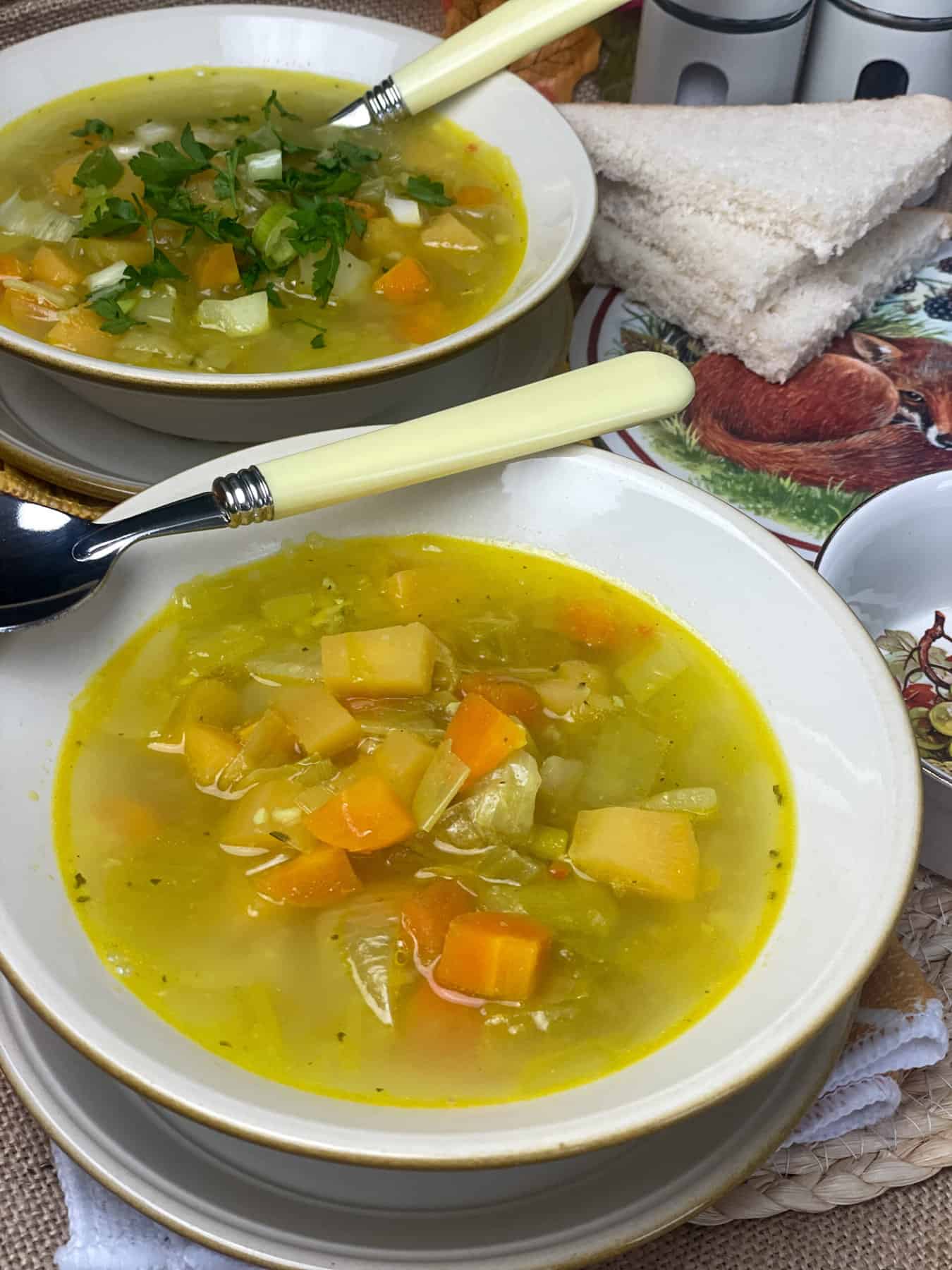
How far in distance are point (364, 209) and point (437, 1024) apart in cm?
205

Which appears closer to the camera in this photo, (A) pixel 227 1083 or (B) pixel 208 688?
(A) pixel 227 1083

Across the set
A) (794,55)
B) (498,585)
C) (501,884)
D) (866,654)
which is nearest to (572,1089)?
(501,884)

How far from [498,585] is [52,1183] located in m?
1.07

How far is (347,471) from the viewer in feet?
6.50

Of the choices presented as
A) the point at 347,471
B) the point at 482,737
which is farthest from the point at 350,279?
the point at 482,737

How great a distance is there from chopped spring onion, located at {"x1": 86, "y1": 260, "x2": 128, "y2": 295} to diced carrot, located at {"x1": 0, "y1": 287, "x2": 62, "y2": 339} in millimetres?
96

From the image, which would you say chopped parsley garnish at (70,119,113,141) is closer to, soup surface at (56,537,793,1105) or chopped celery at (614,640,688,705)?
soup surface at (56,537,793,1105)

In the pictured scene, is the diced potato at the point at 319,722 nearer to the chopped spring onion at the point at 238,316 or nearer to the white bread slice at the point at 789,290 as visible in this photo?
the chopped spring onion at the point at 238,316

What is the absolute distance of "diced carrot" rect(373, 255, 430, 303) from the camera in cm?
282

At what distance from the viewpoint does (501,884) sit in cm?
171

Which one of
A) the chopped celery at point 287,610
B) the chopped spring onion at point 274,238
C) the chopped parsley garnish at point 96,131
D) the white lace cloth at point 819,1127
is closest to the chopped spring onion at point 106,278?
the chopped spring onion at point 274,238

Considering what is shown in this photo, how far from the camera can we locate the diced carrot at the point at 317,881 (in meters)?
1.68

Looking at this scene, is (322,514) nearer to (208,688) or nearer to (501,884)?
(208,688)

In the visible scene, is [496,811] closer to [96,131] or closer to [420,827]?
[420,827]
